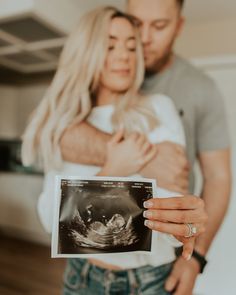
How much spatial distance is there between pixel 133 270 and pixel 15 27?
173 centimetres

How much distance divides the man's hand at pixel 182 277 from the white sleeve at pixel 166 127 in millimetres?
277

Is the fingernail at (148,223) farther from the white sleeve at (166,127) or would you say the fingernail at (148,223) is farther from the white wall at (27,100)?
the white wall at (27,100)

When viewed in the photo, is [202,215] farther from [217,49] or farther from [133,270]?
[217,49]

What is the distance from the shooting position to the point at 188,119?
81cm

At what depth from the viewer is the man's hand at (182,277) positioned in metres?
0.70

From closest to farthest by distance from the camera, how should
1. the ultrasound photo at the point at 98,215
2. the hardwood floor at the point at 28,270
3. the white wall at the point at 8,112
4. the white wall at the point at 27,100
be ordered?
the ultrasound photo at the point at 98,215 → the hardwood floor at the point at 28,270 → the white wall at the point at 27,100 → the white wall at the point at 8,112

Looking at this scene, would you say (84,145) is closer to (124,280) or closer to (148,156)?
(148,156)

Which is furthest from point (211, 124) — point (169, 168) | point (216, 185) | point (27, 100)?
point (27, 100)

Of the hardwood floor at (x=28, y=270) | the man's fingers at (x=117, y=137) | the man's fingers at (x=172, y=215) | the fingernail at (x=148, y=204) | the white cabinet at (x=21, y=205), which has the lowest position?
the hardwood floor at (x=28, y=270)

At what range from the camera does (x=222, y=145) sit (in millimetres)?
824

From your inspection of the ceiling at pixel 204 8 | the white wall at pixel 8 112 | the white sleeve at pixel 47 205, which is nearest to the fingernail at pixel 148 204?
the white sleeve at pixel 47 205

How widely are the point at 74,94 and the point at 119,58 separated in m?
0.13

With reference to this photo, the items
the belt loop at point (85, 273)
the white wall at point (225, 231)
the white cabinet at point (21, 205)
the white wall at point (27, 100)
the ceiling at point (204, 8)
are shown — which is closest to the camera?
the belt loop at point (85, 273)

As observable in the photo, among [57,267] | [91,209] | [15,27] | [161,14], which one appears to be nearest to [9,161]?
[57,267]
